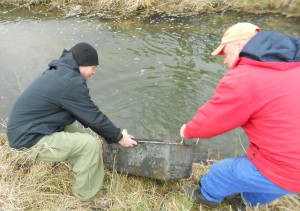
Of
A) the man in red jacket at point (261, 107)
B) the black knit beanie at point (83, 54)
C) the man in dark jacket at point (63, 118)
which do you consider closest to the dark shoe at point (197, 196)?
the man in red jacket at point (261, 107)

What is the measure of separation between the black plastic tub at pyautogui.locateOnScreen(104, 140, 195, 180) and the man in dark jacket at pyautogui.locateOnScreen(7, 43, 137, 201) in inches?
11.5

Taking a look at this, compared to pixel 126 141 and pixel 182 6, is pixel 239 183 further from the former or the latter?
pixel 182 6

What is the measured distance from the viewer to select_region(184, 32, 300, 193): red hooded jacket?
249cm

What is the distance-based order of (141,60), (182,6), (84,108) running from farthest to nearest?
(182,6) < (141,60) < (84,108)

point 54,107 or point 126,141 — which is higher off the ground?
point 54,107

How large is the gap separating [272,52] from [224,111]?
24.4 inches

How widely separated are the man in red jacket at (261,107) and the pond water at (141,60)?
228 cm

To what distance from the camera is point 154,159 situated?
3682 mm

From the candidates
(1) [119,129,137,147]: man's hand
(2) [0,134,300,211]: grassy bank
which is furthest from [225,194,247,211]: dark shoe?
(1) [119,129,137,147]: man's hand

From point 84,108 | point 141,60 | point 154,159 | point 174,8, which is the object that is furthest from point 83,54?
point 174,8

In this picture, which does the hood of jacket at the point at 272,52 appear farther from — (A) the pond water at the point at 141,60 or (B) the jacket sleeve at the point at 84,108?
(A) the pond water at the point at 141,60

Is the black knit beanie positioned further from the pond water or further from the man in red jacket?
the pond water

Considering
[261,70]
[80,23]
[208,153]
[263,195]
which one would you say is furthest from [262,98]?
[80,23]

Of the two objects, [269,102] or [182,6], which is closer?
[269,102]
